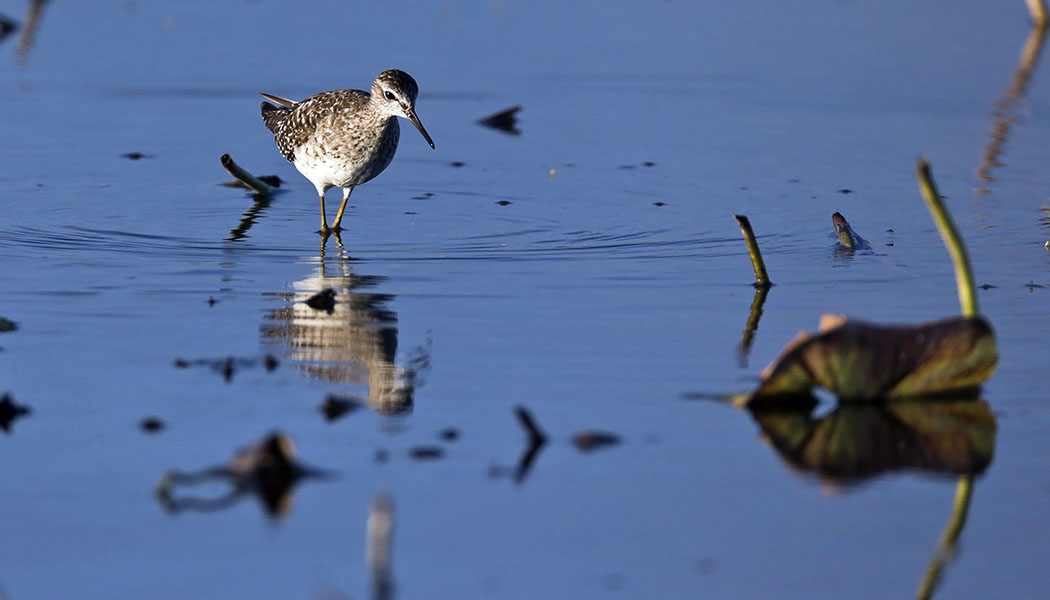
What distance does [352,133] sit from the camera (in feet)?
35.9

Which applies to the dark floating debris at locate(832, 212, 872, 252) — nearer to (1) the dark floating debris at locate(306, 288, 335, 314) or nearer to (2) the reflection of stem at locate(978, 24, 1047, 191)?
(2) the reflection of stem at locate(978, 24, 1047, 191)

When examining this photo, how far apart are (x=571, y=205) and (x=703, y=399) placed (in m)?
4.76

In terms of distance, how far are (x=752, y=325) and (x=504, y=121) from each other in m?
6.49

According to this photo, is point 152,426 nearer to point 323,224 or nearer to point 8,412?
point 8,412

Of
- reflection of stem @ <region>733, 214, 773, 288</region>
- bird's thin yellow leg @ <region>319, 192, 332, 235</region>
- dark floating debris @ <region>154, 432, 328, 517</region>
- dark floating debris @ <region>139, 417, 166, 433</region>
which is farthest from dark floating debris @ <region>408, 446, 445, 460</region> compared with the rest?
bird's thin yellow leg @ <region>319, 192, 332, 235</region>

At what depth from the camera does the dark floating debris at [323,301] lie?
805 centimetres

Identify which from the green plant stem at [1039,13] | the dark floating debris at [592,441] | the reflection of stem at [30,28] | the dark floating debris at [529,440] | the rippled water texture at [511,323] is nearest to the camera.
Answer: the rippled water texture at [511,323]

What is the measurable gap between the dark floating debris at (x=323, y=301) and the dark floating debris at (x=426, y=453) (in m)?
2.36

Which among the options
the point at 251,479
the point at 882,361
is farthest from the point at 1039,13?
the point at 251,479

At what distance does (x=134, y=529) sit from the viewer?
503cm

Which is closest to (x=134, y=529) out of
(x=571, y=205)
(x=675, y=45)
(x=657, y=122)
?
(x=571, y=205)

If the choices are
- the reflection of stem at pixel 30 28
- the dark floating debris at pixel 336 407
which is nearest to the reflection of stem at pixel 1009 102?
the dark floating debris at pixel 336 407

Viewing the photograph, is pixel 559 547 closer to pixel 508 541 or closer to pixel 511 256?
pixel 508 541

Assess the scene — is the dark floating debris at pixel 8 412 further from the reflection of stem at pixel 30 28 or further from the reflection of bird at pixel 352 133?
the reflection of stem at pixel 30 28
